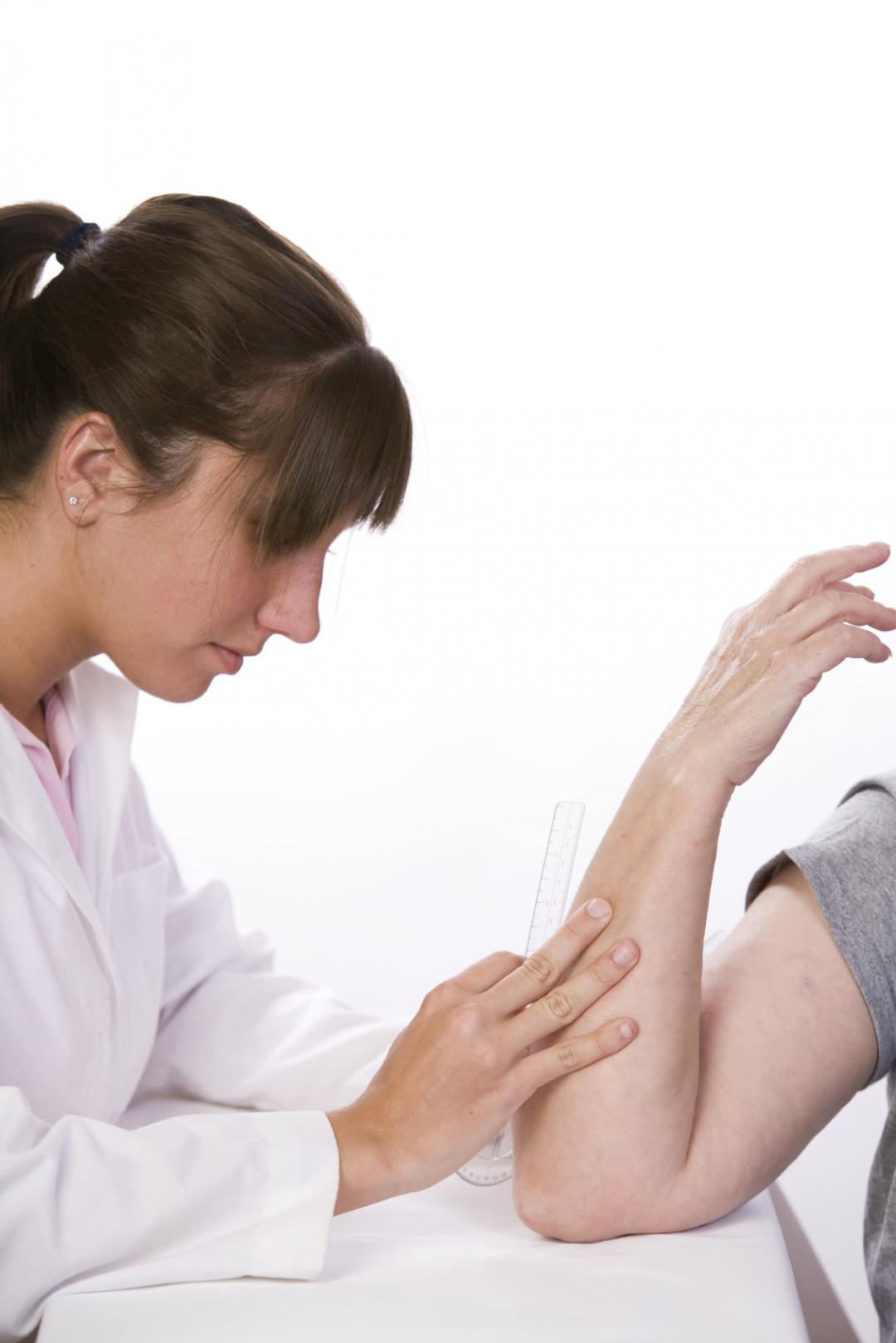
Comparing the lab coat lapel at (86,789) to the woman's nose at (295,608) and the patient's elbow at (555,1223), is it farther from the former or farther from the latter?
the patient's elbow at (555,1223)

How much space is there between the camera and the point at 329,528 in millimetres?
1252

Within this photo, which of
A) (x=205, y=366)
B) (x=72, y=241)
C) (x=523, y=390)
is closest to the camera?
(x=205, y=366)

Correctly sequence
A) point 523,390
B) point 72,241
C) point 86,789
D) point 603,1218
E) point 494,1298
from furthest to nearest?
point 523,390 → point 86,789 → point 72,241 → point 603,1218 → point 494,1298

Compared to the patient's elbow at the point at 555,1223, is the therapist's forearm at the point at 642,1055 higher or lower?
higher

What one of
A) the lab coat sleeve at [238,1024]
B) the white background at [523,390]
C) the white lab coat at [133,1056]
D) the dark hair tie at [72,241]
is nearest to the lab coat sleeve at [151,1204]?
the white lab coat at [133,1056]

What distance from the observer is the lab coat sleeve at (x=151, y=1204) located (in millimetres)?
951

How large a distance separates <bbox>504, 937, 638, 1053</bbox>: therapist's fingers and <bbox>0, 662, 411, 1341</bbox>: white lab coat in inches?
6.4

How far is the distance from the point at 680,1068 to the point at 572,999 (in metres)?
0.10

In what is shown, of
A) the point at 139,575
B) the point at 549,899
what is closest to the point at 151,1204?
the point at 549,899

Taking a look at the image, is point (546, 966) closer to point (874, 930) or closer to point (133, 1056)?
point (874, 930)

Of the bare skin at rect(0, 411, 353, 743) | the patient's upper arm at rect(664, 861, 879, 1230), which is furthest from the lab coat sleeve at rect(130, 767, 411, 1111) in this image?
the patient's upper arm at rect(664, 861, 879, 1230)

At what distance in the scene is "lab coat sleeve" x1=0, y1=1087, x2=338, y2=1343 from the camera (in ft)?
3.12

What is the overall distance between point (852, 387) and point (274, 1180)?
1828 millimetres

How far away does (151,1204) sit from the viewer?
98 cm
